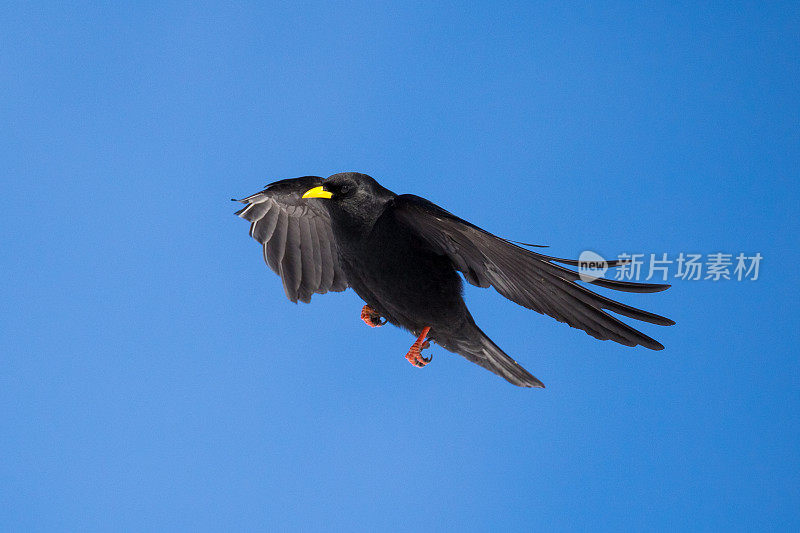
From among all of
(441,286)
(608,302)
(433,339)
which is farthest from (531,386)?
(608,302)

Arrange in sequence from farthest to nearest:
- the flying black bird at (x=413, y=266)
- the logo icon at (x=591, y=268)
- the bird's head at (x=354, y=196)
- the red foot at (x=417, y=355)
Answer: the red foot at (x=417, y=355)
the bird's head at (x=354, y=196)
the flying black bird at (x=413, y=266)
the logo icon at (x=591, y=268)

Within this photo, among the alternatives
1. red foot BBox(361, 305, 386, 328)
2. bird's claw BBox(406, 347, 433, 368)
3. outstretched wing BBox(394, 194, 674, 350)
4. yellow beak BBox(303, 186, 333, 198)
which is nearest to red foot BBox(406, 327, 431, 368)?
bird's claw BBox(406, 347, 433, 368)

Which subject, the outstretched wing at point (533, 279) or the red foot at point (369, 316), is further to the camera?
the red foot at point (369, 316)

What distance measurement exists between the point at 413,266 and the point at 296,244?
103 cm

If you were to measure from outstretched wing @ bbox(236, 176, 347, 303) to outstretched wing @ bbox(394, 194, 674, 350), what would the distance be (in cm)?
96

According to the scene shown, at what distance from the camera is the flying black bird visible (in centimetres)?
261

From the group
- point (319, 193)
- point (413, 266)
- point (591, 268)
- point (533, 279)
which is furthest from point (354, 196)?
point (591, 268)

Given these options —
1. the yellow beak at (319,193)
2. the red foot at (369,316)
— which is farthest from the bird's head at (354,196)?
the red foot at (369,316)

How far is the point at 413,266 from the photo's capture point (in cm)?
303

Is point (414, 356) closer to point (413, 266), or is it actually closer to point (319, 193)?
point (413, 266)

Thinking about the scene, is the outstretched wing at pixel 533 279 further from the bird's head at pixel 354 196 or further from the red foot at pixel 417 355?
the red foot at pixel 417 355

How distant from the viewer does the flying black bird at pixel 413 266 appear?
2.61 m

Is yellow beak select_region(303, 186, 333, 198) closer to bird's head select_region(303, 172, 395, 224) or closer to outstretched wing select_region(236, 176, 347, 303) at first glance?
bird's head select_region(303, 172, 395, 224)

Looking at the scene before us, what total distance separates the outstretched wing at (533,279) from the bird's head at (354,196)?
0.12 meters
